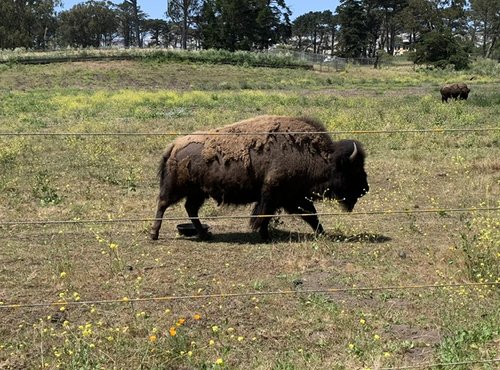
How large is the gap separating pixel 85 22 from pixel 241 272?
110299 mm

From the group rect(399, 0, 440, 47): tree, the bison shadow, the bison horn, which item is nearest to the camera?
the bison shadow

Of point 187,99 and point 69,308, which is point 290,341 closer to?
point 69,308

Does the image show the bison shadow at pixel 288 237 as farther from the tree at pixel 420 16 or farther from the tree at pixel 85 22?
the tree at pixel 85 22

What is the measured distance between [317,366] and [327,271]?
2451 mm

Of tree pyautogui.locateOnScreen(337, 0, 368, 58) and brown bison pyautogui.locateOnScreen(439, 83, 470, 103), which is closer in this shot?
brown bison pyautogui.locateOnScreen(439, 83, 470, 103)

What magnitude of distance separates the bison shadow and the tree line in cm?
6494

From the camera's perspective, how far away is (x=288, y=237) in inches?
364

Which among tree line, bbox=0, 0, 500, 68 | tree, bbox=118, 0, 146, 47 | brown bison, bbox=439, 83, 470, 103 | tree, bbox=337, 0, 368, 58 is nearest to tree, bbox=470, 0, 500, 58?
tree line, bbox=0, 0, 500, 68

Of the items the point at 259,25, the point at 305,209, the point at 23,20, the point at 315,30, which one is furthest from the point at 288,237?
the point at 315,30

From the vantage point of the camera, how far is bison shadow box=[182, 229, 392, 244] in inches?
339

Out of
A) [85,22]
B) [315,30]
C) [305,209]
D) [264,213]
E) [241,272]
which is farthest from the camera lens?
[315,30]

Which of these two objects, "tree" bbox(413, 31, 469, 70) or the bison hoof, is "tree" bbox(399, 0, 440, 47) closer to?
"tree" bbox(413, 31, 469, 70)

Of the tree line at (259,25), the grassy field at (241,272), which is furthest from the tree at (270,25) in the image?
the grassy field at (241,272)

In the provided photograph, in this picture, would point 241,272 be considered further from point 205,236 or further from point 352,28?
point 352,28
